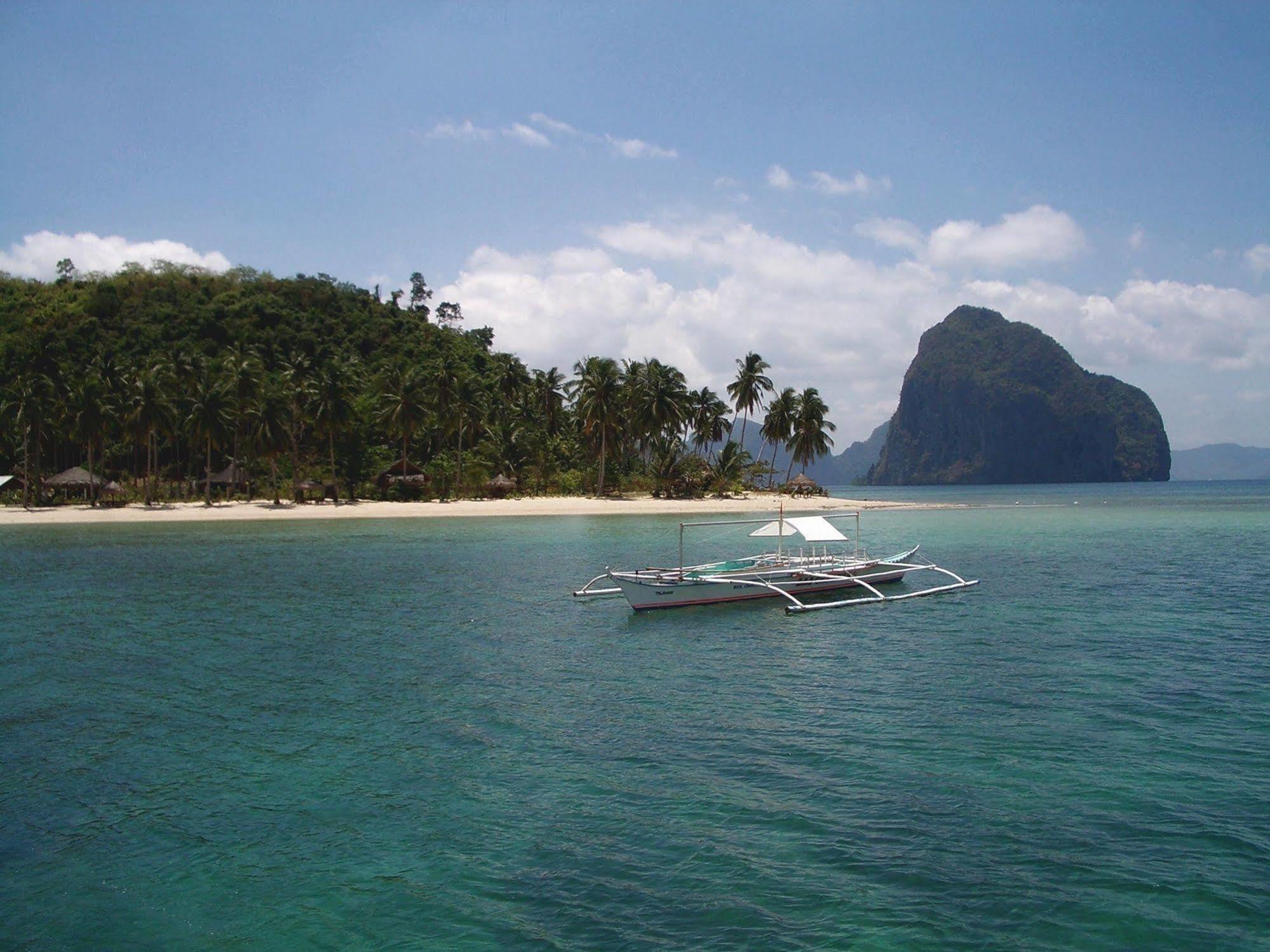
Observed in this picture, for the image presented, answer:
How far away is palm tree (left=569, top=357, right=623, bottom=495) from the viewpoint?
252 ft

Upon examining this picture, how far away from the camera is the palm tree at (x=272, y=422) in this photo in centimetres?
6644

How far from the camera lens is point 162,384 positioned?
68.7 metres

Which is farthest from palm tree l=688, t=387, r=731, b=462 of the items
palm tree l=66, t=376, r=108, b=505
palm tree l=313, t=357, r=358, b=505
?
palm tree l=66, t=376, r=108, b=505

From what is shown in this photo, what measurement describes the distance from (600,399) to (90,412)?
129 ft

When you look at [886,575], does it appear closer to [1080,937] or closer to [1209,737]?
[1209,737]

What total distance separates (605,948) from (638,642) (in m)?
12.9


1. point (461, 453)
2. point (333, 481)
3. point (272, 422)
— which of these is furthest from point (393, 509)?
point (461, 453)

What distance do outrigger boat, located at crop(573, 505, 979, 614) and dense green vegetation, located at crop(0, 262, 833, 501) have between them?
158 feet

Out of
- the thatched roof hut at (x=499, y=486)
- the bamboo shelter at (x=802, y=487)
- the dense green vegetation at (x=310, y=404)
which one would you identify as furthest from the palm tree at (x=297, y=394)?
the bamboo shelter at (x=802, y=487)

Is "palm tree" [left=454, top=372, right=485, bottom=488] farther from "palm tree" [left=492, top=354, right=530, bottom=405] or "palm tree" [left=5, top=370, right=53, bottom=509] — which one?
"palm tree" [left=5, top=370, right=53, bottom=509]

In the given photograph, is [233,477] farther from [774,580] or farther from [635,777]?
[635,777]

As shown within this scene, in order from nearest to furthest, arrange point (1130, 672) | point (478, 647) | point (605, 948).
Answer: point (605, 948) < point (1130, 672) < point (478, 647)

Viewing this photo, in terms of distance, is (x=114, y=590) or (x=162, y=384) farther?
(x=162, y=384)

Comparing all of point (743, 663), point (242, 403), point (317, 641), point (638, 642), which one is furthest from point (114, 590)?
point (242, 403)
